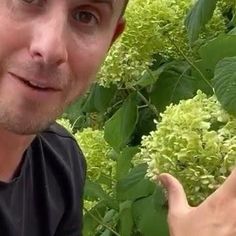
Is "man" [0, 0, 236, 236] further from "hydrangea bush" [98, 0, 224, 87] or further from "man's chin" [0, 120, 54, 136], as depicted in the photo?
"hydrangea bush" [98, 0, 224, 87]

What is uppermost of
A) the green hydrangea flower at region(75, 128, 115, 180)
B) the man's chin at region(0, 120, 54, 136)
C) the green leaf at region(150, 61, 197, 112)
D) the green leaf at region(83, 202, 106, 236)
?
the man's chin at region(0, 120, 54, 136)

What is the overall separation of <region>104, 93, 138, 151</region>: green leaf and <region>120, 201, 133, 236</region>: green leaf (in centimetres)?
14

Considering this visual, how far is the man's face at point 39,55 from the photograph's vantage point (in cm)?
166

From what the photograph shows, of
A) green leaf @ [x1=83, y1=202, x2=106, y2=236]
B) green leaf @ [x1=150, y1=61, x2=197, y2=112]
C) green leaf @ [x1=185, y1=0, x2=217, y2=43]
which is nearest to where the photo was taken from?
green leaf @ [x1=185, y1=0, x2=217, y2=43]

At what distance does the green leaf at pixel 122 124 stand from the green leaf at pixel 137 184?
18 cm

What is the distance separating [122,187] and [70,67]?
24.3 inches

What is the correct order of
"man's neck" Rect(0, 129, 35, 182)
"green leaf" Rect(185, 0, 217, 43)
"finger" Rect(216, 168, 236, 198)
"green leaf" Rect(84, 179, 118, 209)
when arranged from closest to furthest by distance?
"finger" Rect(216, 168, 236, 198)
"man's neck" Rect(0, 129, 35, 182)
"green leaf" Rect(185, 0, 217, 43)
"green leaf" Rect(84, 179, 118, 209)

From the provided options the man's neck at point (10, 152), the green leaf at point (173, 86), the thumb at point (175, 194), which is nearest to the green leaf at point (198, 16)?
the green leaf at point (173, 86)

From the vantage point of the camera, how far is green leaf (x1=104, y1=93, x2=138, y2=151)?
2.43 meters

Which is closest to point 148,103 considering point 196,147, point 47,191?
point 47,191

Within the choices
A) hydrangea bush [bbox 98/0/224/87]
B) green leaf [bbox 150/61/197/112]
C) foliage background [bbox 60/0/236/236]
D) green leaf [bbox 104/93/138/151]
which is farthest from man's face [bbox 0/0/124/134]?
green leaf [bbox 104/93/138/151]

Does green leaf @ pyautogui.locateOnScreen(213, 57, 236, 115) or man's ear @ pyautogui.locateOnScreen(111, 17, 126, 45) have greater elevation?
man's ear @ pyautogui.locateOnScreen(111, 17, 126, 45)

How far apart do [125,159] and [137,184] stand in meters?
0.19

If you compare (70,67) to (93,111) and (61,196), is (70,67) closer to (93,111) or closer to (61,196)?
(61,196)
